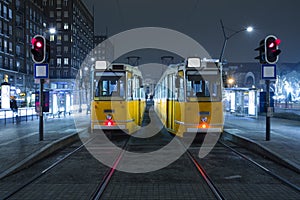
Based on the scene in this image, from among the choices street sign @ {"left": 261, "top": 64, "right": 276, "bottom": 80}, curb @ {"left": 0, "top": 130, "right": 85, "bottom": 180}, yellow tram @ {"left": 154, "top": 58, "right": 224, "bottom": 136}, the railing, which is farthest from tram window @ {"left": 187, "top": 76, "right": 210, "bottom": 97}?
the railing

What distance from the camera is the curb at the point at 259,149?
8359 millimetres

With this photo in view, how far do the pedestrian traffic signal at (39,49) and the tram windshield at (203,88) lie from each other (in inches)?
219

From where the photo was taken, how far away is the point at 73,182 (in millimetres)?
7008

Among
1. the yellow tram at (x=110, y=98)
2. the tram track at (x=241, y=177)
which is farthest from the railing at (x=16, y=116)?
the tram track at (x=241, y=177)

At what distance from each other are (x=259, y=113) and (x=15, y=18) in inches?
1972

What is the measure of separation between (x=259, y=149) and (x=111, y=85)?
661 centimetres

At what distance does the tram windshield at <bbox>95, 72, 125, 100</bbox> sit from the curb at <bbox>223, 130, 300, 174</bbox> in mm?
5055

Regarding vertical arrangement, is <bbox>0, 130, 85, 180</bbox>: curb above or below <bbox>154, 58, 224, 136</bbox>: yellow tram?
below

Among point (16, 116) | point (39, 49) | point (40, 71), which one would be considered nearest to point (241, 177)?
point (40, 71)

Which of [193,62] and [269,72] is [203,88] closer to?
[193,62]

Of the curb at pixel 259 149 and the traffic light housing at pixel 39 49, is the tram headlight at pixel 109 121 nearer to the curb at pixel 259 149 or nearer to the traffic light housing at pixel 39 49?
the traffic light housing at pixel 39 49

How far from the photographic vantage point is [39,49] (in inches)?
473

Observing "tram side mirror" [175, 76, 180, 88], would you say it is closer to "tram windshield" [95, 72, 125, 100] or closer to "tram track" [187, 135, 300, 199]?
"tram windshield" [95, 72, 125, 100]

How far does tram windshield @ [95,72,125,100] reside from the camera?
13906mm
